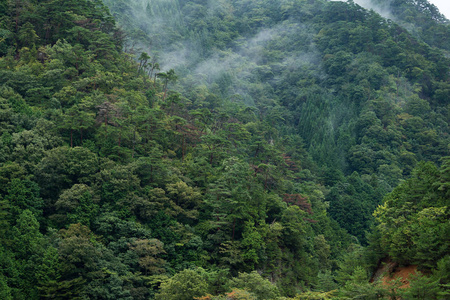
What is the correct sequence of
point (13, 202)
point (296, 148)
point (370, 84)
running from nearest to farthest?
point (13, 202), point (296, 148), point (370, 84)

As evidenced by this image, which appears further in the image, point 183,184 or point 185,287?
point 183,184

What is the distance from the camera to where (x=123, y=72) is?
1823 inches

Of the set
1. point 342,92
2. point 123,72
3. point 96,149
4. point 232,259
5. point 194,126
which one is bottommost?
point 232,259

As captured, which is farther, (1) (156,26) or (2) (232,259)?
(1) (156,26)

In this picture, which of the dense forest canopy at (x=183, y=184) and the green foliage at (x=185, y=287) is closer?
the green foliage at (x=185, y=287)

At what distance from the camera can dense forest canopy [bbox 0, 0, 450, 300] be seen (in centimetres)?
2302

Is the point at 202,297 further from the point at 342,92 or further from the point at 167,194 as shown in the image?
the point at 342,92

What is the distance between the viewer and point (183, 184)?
32.3 m

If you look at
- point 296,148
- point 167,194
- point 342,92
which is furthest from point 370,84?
point 167,194

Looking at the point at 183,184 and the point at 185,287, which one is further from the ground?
the point at 183,184

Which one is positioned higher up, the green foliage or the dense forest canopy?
the dense forest canopy

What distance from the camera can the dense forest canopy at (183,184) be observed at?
23.0 metres

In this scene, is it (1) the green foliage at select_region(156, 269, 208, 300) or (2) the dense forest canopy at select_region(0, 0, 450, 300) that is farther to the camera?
(2) the dense forest canopy at select_region(0, 0, 450, 300)

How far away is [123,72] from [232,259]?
26553 mm
